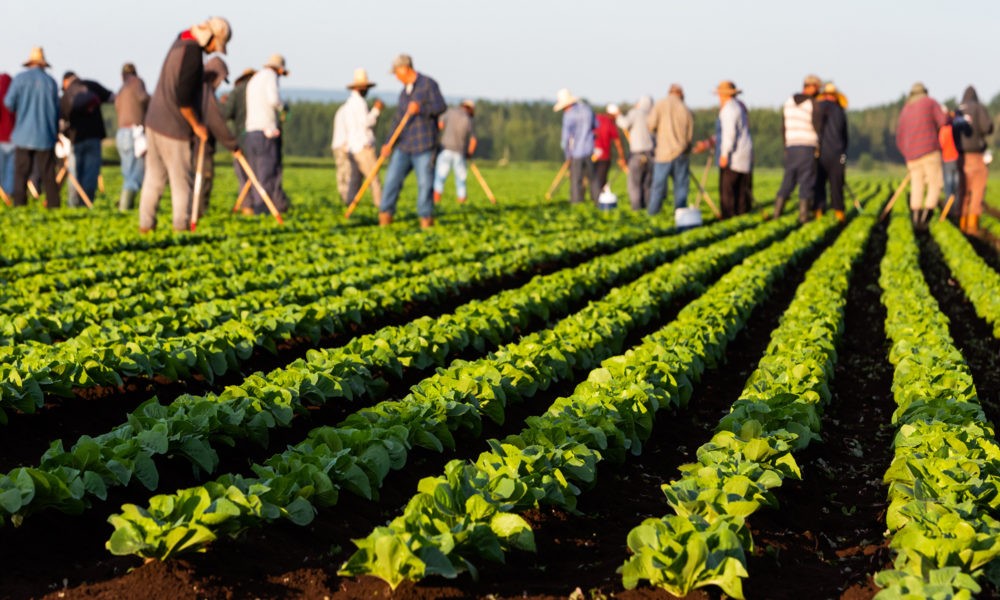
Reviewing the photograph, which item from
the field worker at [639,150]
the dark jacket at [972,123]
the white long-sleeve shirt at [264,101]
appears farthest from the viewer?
the field worker at [639,150]

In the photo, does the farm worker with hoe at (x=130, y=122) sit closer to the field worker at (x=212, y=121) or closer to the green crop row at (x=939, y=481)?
the field worker at (x=212, y=121)

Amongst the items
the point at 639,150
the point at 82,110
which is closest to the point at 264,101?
the point at 82,110

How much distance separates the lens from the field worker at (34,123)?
1474 cm

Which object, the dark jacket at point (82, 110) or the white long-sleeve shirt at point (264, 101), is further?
the dark jacket at point (82, 110)

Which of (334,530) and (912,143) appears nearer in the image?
(334,530)

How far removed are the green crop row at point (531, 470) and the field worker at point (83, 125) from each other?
11.9 metres

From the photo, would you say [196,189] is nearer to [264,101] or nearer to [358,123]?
[264,101]

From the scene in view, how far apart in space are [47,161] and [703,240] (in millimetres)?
9556

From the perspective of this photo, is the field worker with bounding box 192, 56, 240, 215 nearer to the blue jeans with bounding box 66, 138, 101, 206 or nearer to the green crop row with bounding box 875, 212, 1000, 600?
the blue jeans with bounding box 66, 138, 101, 206

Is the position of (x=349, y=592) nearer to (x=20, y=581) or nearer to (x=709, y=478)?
(x=20, y=581)

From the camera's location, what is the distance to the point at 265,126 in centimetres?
1444

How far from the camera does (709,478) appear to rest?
3.76m

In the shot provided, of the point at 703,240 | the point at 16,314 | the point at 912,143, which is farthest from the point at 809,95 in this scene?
the point at 16,314

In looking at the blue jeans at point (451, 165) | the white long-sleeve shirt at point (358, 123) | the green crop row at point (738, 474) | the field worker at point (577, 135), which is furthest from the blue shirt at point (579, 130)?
the green crop row at point (738, 474)
